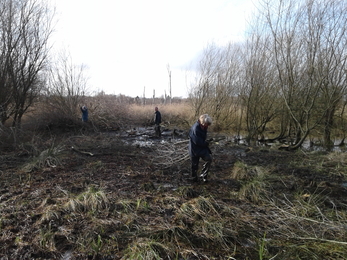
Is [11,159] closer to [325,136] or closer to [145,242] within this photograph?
[145,242]

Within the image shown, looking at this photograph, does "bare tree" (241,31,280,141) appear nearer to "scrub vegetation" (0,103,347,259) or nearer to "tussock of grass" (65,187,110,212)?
"scrub vegetation" (0,103,347,259)

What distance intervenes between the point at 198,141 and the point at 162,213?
6.04 feet

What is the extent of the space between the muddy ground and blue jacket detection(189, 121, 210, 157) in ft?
2.47

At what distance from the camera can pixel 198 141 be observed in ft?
16.8

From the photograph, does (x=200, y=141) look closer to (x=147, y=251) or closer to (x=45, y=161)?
(x=147, y=251)

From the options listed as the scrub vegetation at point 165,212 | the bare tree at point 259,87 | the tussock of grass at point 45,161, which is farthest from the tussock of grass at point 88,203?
the bare tree at point 259,87

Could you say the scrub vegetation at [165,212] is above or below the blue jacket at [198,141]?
below

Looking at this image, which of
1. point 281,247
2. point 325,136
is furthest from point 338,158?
point 281,247

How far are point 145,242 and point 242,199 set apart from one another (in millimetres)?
2255

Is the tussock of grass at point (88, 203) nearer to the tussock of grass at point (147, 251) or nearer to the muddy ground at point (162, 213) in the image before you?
the muddy ground at point (162, 213)

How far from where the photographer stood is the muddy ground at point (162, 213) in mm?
2838

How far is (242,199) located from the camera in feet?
14.5

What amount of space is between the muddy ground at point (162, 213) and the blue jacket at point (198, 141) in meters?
0.75

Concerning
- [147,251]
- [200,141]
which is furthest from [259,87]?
[147,251]
